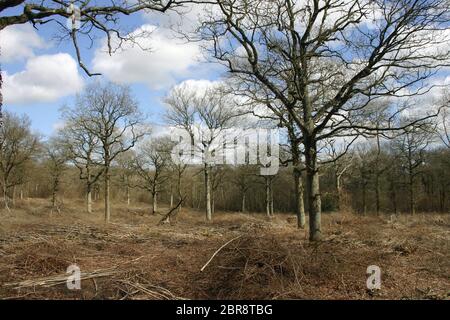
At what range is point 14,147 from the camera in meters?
40.5

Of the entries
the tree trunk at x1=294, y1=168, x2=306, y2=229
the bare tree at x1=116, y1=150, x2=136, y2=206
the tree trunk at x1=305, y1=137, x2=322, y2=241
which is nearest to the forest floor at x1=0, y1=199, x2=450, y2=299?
the tree trunk at x1=305, y1=137, x2=322, y2=241

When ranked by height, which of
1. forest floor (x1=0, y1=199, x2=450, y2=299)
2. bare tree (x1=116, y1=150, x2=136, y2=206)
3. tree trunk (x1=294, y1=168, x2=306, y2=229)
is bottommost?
forest floor (x1=0, y1=199, x2=450, y2=299)

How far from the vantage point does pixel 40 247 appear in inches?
401

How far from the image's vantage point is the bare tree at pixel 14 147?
38688 mm

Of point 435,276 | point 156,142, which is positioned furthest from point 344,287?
point 156,142

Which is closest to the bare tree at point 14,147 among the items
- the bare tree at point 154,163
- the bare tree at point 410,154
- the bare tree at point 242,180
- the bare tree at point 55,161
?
the bare tree at point 55,161

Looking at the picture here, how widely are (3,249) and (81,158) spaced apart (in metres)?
29.8

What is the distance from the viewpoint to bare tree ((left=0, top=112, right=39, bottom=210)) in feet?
127

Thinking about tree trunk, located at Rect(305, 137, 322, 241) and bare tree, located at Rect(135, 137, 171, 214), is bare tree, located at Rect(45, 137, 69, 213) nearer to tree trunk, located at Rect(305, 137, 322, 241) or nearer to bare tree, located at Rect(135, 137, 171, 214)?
bare tree, located at Rect(135, 137, 171, 214)

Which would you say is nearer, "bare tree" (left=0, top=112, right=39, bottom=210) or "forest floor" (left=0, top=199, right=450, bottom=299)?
"forest floor" (left=0, top=199, right=450, bottom=299)

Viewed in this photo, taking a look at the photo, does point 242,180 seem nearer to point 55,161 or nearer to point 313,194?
point 55,161

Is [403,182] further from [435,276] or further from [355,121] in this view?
[435,276]

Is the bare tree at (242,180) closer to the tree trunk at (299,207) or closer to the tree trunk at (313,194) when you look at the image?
the tree trunk at (299,207)
